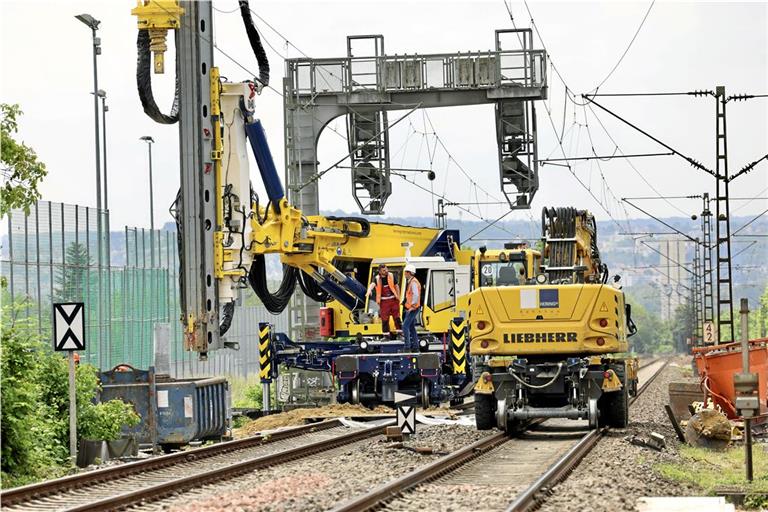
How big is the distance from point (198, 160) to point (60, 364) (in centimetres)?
415

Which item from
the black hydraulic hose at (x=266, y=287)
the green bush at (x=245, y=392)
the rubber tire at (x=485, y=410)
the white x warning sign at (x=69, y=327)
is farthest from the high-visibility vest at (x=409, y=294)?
the white x warning sign at (x=69, y=327)

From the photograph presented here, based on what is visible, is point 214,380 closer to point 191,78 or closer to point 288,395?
point 191,78

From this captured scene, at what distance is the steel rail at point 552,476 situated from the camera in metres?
13.4

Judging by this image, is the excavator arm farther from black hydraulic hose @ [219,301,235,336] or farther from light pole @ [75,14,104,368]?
light pole @ [75,14,104,368]

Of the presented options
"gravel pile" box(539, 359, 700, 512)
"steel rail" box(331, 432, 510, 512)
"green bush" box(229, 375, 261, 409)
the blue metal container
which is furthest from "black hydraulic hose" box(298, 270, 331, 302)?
"gravel pile" box(539, 359, 700, 512)

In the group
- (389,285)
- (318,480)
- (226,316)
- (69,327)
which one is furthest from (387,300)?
(318,480)

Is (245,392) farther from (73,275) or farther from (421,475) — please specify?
(421,475)

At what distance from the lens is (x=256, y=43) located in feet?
80.8

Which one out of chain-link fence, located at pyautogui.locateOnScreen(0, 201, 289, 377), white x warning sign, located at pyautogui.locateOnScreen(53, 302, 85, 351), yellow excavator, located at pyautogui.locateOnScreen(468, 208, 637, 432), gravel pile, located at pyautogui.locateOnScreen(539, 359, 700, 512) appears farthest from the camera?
chain-link fence, located at pyautogui.locateOnScreen(0, 201, 289, 377)

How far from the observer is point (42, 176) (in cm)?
2225

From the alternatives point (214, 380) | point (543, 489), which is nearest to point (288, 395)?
point (214, 380)

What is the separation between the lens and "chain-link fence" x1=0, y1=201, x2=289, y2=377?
30.6 meters

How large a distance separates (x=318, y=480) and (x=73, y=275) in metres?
18.9

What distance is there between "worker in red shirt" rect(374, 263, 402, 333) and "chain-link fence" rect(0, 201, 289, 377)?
6329 mm
